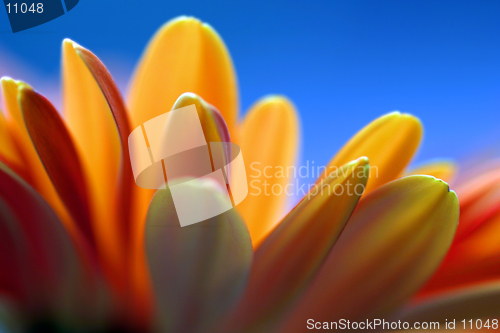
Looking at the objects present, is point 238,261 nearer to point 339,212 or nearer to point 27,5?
point 339,212

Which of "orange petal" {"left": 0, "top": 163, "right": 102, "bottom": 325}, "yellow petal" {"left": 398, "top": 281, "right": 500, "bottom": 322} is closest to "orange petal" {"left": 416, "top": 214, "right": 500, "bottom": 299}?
"yellow petal" {"left": 398, "top": 281, "right": 500, "bottom": 322}

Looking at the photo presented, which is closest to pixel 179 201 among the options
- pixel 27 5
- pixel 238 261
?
pixel 238 261

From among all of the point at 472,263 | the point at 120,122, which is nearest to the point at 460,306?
the point at 472,263

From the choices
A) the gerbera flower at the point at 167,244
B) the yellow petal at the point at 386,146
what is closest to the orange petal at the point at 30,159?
the gerbera flower at the point at 167,244

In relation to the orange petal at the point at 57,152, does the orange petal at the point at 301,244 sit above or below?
below

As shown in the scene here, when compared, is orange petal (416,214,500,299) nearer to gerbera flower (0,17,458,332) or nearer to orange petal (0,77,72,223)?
gerbera flower (0,17,458,332)

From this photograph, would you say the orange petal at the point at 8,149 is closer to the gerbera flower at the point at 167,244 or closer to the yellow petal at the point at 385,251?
the gerbera flower at the point at 167,244
